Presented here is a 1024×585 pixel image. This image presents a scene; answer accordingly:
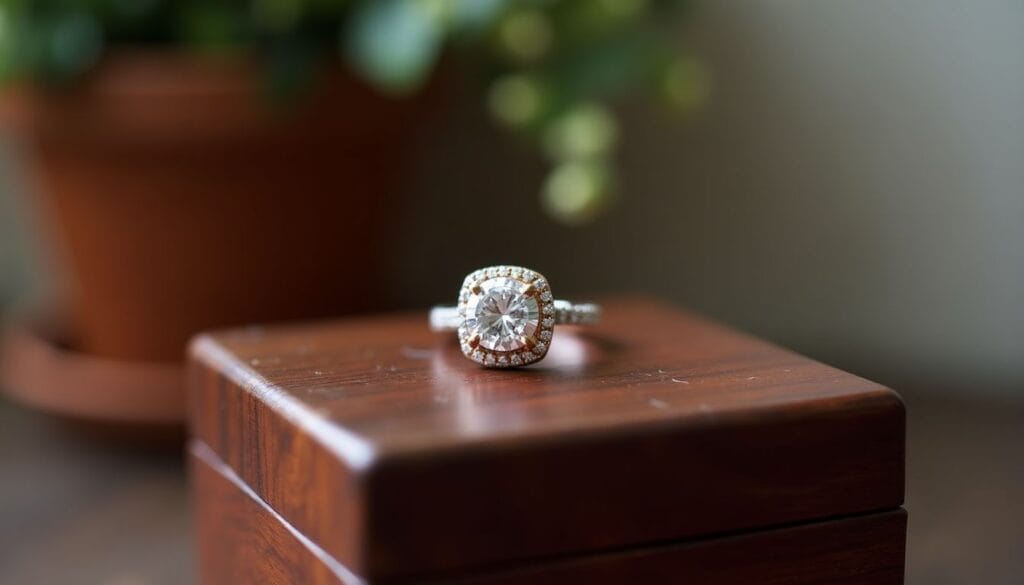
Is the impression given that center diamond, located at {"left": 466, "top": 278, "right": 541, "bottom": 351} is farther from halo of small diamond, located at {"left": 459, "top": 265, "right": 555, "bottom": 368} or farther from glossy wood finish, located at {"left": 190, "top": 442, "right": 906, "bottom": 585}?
glossy wood finish, located at {"left": 190, "top": 442, "right": 906, "bottom": 585}

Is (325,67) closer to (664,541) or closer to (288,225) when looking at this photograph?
(288,225)

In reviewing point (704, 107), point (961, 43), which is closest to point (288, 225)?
point (704, 107)

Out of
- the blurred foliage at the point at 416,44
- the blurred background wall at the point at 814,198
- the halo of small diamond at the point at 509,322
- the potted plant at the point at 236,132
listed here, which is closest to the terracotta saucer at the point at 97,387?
the potted plant at the point at 236,132

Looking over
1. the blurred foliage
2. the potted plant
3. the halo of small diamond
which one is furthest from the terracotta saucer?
the halo of small diamond

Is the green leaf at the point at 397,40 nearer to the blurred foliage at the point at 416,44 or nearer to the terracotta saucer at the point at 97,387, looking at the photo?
the blurred foliage at the point at 416,44

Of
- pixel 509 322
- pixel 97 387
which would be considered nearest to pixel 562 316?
pixel 509 322

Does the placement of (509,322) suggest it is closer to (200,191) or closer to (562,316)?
(562,316)
